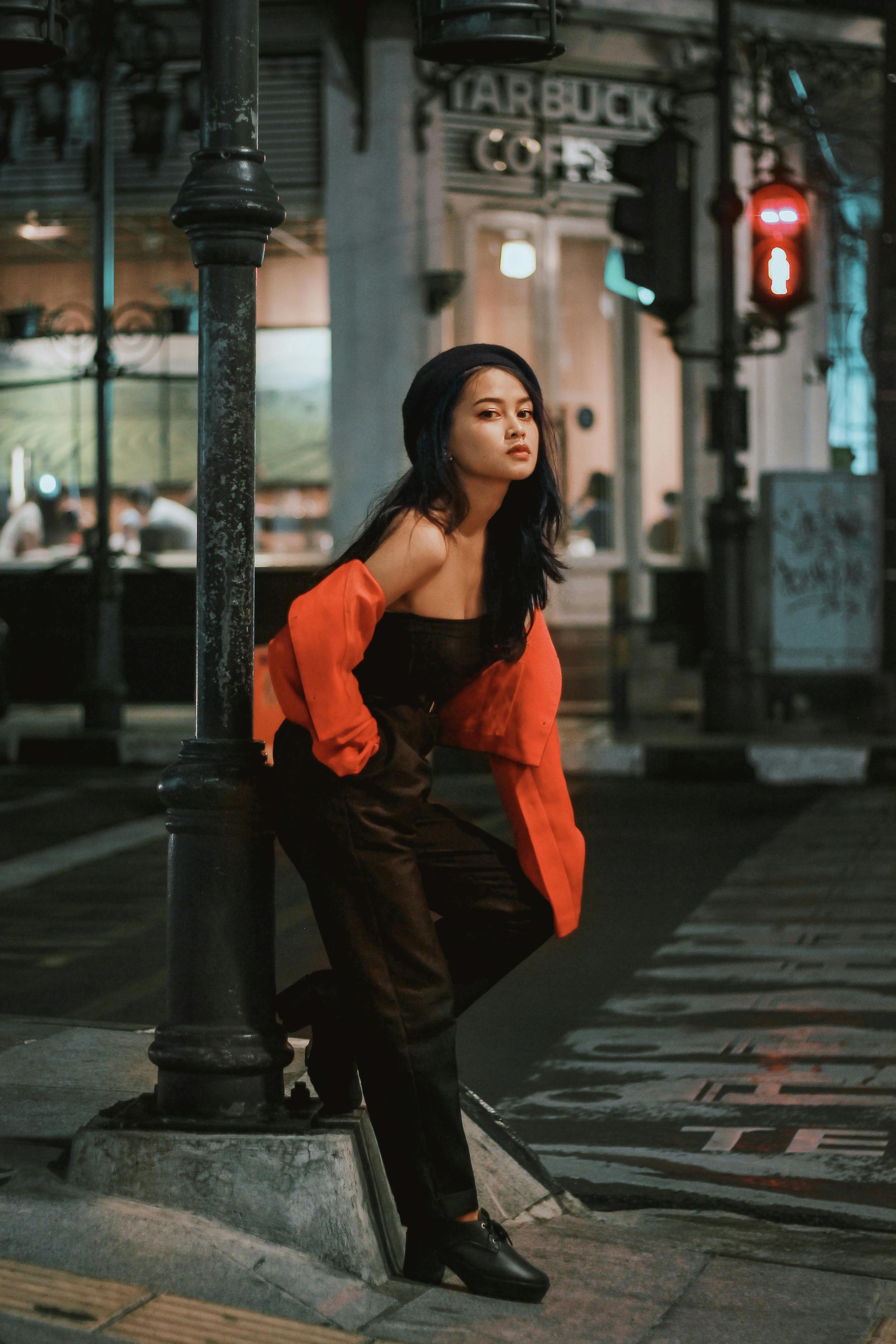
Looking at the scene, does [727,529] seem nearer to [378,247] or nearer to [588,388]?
[588,388]

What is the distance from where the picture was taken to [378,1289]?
11.6ft

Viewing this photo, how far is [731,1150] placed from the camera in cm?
481

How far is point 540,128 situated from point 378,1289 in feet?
52.5

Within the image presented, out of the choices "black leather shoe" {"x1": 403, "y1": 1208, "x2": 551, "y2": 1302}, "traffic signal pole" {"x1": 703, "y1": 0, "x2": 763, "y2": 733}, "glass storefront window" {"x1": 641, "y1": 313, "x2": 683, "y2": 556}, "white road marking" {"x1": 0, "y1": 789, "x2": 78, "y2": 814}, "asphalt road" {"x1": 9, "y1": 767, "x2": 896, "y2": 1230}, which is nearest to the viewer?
"black leather shoe" {"x1": 403, "y1": 1208, "x2": 551, "y2": 1302}

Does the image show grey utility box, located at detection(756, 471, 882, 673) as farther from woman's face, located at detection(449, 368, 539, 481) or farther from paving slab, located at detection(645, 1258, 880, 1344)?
paving slab, located at detection(645, 1258, 880, 1344)

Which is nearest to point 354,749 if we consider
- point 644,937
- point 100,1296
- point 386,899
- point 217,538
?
point 386,899

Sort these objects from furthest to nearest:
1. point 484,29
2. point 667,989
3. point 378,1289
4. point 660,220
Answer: point 660,220 → point 667,989 → point 484,29 → point 378,1289

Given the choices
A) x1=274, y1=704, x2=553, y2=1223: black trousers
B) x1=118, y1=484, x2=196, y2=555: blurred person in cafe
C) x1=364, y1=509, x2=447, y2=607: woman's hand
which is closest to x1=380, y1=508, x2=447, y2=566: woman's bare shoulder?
x1=364, y1=509, x2=447, y2=607: woman's hand

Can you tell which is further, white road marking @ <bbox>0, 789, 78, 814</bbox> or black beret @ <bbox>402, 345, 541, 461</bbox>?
white road marking @ <bbox>0, 789, 78, 814</bbox>

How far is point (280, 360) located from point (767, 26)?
6.23 meters

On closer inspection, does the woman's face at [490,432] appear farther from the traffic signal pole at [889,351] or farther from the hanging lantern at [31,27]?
the traffic signal pole at [889,351]

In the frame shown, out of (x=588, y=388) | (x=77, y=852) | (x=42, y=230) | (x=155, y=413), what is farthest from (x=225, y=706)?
(x=42, y=230)

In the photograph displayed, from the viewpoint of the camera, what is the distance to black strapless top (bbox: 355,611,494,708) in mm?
3668

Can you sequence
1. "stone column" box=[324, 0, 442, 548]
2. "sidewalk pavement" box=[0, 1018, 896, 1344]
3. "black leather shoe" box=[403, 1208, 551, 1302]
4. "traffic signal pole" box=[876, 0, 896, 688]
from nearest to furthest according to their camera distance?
1. "sidewalk pavement" box=[0, 1018, 896, 1344]
2. "black leather shoe" box=[403, 1208, 551, 1302]
3. "traffic signal pole" box=[876, 0, 896, 688]
4. "stone column" box=[324, 0, 442, 548]
